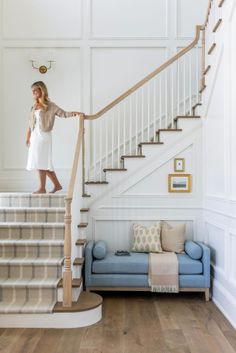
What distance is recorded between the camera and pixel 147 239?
4.70m

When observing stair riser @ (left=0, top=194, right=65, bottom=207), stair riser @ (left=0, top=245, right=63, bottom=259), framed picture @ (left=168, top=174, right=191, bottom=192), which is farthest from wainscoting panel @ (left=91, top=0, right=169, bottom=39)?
stair riser @ (left=0, top=245, right=63, bottom=259)

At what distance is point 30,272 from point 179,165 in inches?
95.6

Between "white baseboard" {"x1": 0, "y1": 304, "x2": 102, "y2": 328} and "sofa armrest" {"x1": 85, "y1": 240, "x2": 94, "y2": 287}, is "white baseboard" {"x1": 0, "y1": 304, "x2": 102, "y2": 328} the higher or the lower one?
the lower one

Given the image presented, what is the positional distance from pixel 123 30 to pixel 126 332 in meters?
4.65

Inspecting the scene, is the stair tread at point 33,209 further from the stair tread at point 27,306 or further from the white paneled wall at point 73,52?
the white paneled wall at point 73,52

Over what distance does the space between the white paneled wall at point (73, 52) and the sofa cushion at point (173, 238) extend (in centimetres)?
204

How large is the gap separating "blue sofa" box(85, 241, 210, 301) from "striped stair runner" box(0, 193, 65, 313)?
0.57 m

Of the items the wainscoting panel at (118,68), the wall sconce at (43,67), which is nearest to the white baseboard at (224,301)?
the wainscoting panel at (118,68)

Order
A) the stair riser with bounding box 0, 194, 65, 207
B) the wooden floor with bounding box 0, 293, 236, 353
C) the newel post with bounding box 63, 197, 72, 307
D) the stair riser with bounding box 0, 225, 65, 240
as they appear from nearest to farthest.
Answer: the wooden floor with bounding box 0, 293, 236, 353, the newel post with bounding box 63, 197, 72, 307, the stair riser with bounding box 0, 225, 65, 240, the stair riser with bounding box 0, 194, 65, 207

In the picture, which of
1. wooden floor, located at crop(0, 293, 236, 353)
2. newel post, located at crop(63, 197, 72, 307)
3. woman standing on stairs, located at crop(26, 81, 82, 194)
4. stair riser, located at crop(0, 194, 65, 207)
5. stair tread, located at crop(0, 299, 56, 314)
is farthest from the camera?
woman standing on stairs, located at crop(26, 81, 82, 194)

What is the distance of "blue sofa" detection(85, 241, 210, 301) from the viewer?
14.1 feet

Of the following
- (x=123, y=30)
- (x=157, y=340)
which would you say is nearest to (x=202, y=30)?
(x=123, y=30)

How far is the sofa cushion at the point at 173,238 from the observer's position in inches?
184

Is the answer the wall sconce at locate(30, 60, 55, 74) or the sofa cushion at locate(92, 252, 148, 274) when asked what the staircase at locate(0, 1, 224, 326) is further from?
the wall sconce at locate(30, 60, 55, 74)
